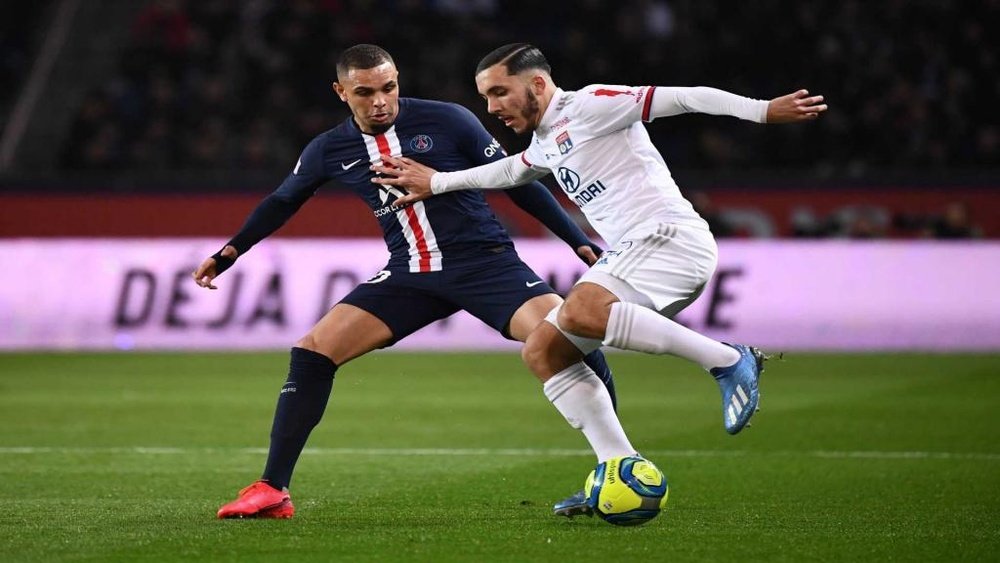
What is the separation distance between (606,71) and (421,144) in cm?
1316

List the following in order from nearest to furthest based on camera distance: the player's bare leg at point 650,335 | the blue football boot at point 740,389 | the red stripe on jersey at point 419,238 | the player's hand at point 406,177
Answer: the blue football boot at point 740,389
the player's bare leg at point 650,335
the player's hand at point 406,177
the red stripe on jersey at point 419,238

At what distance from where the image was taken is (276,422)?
653cm

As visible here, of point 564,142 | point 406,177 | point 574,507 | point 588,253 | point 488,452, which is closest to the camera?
point 564,142

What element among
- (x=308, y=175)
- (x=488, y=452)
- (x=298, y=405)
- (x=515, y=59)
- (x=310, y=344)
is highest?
(x=515, y=59)

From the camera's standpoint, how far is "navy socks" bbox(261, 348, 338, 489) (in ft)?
21.2

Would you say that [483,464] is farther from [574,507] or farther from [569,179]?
[569,179]

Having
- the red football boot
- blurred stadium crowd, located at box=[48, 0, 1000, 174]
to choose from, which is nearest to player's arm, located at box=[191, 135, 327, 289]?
the red football boot

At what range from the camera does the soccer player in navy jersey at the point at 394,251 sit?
652 cm

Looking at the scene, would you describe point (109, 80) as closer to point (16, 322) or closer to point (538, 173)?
point (16, 322)

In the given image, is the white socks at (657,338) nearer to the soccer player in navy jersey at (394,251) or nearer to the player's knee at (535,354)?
the player's knee at (535,354)

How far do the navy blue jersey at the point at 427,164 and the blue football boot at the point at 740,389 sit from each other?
140 cm

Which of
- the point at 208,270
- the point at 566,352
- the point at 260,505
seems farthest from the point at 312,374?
the point at 566,352

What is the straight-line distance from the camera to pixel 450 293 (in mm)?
6664

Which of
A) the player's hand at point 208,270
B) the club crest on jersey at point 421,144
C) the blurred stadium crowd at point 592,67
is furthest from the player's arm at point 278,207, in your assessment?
the blurred stadium crowd at point 592,67
